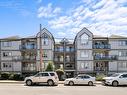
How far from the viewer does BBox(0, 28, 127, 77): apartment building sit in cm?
6900

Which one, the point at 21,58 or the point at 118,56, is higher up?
the point at 118,56

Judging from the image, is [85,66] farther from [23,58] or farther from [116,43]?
[23,58]

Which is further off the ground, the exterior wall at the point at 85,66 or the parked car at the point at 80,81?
the exterior wall at the point at 85,66

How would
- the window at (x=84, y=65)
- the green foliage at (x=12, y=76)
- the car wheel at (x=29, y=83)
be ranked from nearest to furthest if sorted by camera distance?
the car wheel at (x=29, y=83) → the green foliage at (x=12, y=76) → the window at (x=84, y=65)

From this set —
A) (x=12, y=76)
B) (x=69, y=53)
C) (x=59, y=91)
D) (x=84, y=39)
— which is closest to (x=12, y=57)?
(x=69, y=53)

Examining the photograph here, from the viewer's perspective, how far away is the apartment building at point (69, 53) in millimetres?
69000

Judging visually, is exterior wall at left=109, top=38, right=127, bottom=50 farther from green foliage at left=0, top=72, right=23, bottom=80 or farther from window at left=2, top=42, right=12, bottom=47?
green foliage at left=0, top=72, right=23, bottom=80

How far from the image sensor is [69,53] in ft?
234

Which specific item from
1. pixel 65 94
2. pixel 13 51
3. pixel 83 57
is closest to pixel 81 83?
pixel 65 94

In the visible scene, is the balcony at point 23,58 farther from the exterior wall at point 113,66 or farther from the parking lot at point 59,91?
the parking lot at point 59,91

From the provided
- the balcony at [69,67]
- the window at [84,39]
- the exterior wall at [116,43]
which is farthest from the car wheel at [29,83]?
the exterior wall at [116,43]

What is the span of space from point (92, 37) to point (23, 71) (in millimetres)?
17851

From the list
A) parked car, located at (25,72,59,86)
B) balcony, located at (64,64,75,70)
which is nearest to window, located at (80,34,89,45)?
balcony, located at (64,64,75,70)

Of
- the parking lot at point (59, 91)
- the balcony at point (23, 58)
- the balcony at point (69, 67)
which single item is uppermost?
the balcony at point (23, 58)
